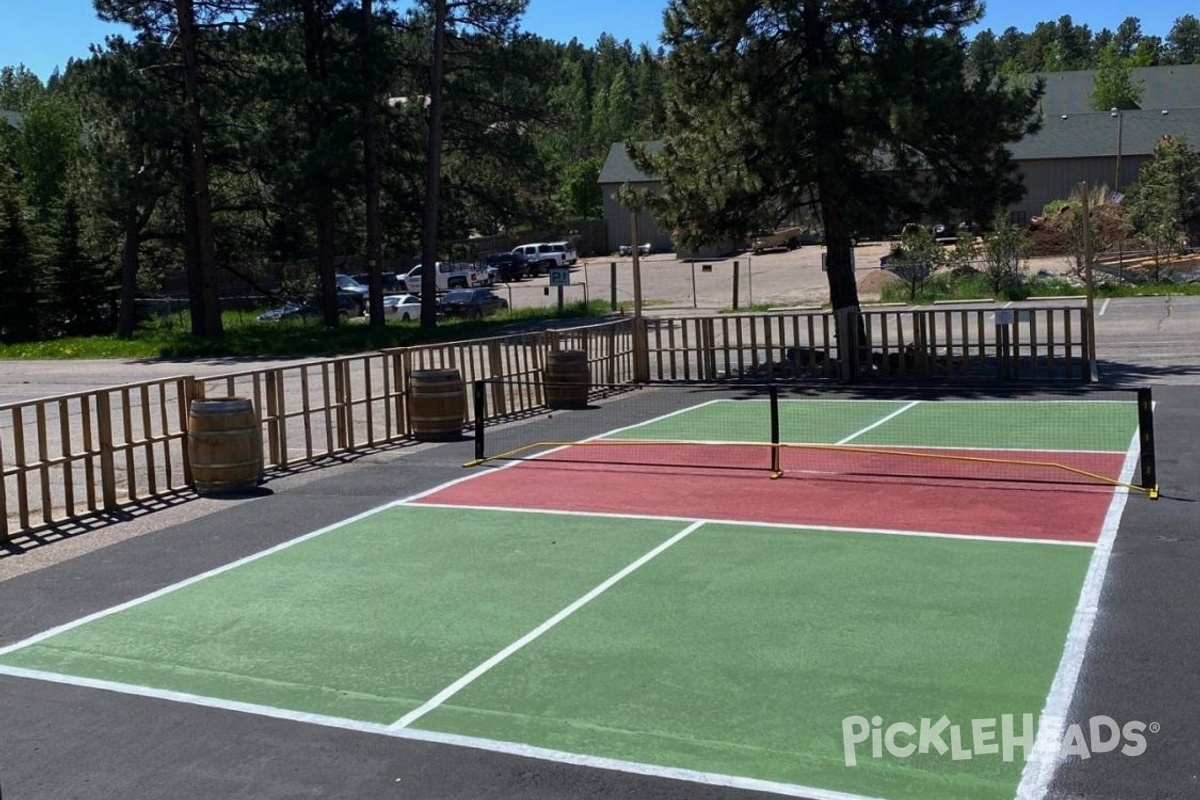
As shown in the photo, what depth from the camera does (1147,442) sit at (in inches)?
513

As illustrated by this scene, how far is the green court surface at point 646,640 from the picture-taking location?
730 cm

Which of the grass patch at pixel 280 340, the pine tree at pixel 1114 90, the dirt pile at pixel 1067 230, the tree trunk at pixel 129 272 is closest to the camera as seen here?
the grass patch at pixel 280 340

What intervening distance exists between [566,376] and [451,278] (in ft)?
148

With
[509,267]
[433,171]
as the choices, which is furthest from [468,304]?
[509,267]

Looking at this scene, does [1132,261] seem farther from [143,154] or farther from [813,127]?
[143,154]

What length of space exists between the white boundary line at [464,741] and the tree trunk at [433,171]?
3232 centimetres

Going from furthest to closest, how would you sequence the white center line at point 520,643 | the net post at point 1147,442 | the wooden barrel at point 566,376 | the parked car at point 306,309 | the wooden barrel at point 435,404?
1. the parked car at point 306,309
2. the wooden barrel at point 566,376
3. the wooden barrel at point 435,404
4. the net post at point 1147,442
5. the white center line at point 520,643

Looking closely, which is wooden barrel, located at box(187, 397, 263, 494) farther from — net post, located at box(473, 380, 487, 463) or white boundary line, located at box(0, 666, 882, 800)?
white boundary line, located at box(0, 666, 882, 800)

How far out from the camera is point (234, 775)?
272 inches

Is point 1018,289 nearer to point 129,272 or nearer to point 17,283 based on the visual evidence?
point 129,272

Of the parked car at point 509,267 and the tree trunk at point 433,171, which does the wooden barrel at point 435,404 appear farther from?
the parked car at point 509,267

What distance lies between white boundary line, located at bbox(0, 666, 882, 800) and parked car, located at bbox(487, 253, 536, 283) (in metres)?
65.0

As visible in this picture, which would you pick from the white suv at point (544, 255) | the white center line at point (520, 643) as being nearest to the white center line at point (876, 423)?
the white center line at point (520, 643)

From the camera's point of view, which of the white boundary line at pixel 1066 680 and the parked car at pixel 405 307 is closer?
the white boundary line at pixel 1066 680
